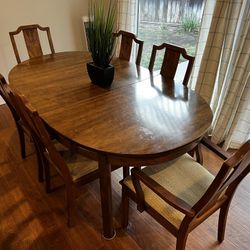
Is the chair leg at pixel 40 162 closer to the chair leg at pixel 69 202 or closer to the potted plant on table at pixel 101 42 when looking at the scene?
the chair leg at pixel 69 202

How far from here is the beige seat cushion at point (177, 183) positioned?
1.17 meters

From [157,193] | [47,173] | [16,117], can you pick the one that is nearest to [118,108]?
[157,193]

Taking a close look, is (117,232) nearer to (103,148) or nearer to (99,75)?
(103,148)

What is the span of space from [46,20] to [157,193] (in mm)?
2761

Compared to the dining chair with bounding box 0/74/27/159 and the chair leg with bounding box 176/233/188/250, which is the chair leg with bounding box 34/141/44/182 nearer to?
the dining chair with bounding box 0/74/27/159

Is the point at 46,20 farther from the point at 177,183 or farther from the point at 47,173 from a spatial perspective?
the point at 177,183

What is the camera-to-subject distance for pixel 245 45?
5.92 ft

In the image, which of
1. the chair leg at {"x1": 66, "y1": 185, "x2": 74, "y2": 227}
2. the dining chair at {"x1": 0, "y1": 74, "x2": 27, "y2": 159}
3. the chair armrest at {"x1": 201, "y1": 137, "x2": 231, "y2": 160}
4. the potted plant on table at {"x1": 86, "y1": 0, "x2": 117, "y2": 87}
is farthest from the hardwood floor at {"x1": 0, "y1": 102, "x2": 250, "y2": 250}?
the potted plant on table at {"x1": 86, "y1": 0, "x2": 117, "y2": 87}

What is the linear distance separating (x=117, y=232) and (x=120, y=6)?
250 cm

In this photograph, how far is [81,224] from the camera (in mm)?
1601

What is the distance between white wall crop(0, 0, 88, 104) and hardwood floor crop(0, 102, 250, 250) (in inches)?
63.9

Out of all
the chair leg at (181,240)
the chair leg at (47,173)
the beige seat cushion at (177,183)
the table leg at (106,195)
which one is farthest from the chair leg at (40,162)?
the chair leg at (181,240)

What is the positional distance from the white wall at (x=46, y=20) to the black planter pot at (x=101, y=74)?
1.69 meters

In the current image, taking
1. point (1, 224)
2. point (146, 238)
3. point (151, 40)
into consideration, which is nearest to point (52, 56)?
point (151, 40)
